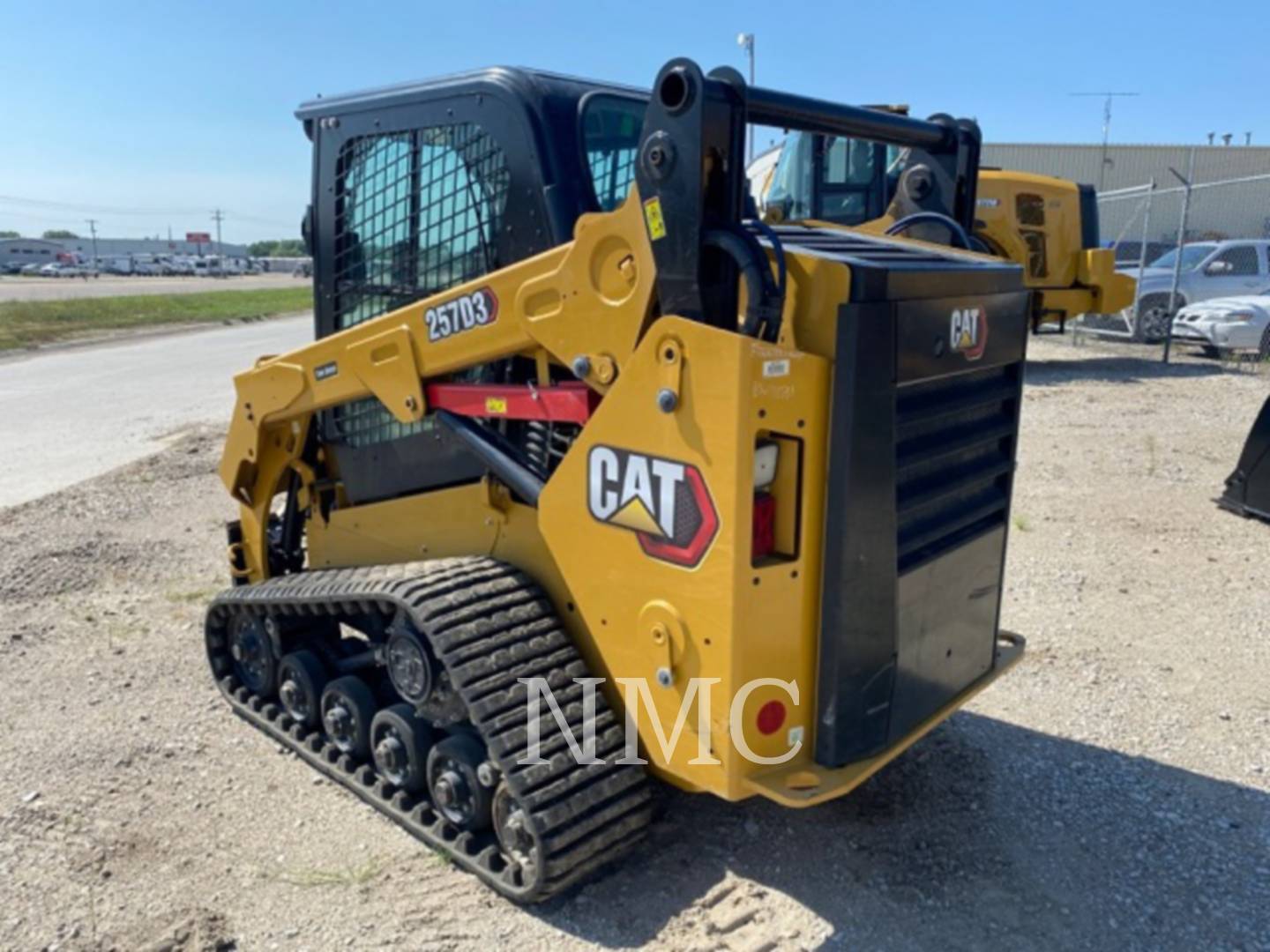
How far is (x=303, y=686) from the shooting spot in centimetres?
397

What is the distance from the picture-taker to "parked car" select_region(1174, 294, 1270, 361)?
14.4m

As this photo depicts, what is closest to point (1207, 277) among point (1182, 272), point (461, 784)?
point (1182, 272)

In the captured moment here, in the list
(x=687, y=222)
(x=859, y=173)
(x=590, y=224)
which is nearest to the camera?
(x=687, y=222)

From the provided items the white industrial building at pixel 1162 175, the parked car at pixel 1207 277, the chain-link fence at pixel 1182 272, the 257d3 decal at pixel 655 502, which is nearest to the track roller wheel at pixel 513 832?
the 257d3 decal at pixel 655 502

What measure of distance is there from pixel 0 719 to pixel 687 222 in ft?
12.4

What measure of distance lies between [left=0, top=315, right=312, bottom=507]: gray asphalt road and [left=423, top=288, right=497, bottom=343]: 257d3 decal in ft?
20.5

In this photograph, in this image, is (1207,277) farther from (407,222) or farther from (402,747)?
(402,747)

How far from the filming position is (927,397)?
2875 millimetres

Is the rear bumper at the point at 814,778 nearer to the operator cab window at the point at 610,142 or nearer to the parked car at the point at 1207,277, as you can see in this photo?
the operator cab window at the point at 610,142

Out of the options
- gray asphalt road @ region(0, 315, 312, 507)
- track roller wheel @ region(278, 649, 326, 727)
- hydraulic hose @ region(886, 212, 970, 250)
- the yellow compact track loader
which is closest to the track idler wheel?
the yellow compact track loader

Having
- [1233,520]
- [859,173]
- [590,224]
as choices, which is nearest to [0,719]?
[590,224]

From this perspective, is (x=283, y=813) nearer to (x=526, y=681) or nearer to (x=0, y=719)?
(x=526, y=681)

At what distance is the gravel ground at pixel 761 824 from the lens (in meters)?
3.00

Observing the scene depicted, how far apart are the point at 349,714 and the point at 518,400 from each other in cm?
138
